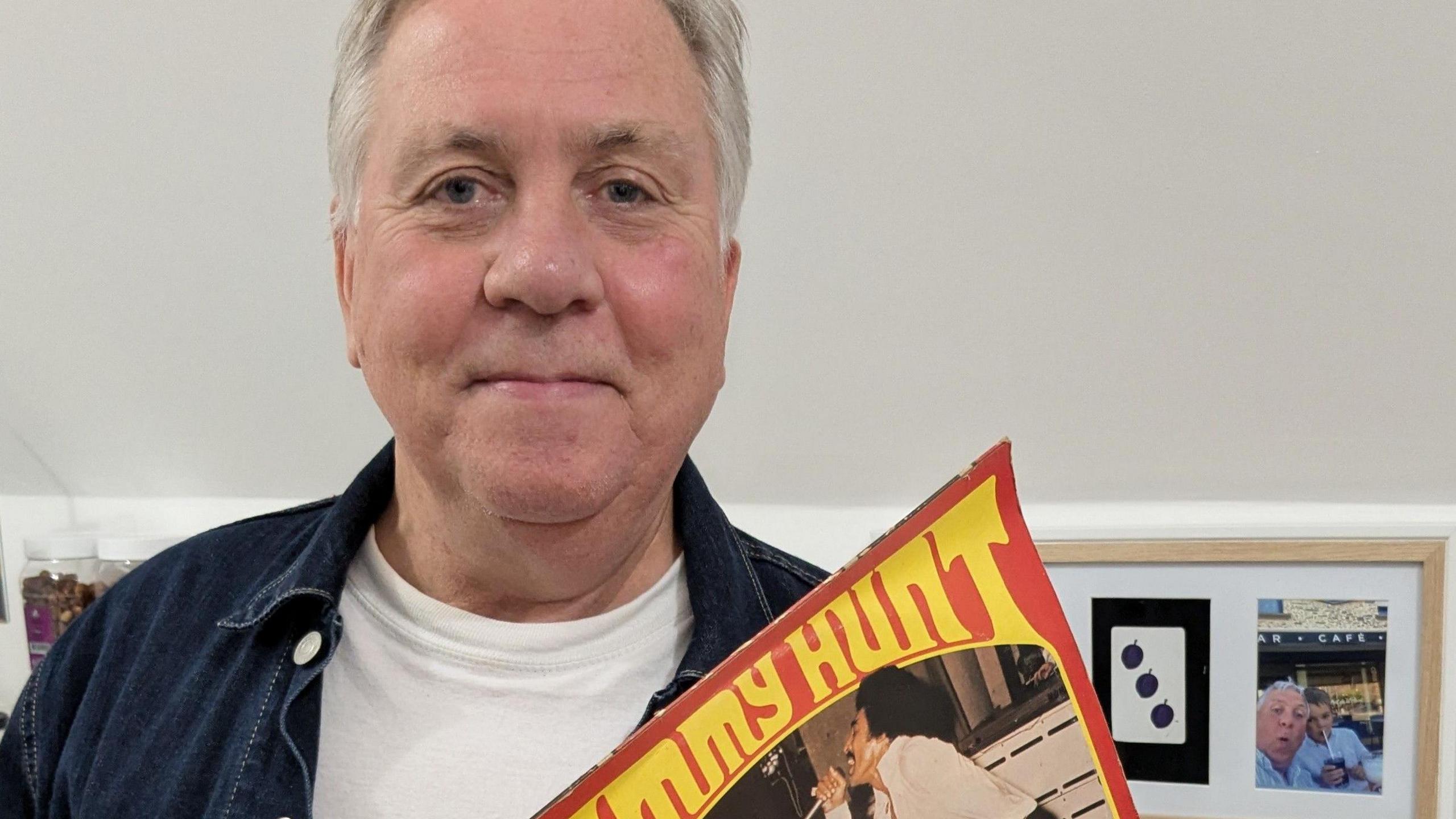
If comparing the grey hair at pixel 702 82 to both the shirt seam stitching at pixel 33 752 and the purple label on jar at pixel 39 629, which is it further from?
the purple label on jar at pixel 39 629

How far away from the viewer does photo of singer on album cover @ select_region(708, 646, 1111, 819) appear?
2.13 feet

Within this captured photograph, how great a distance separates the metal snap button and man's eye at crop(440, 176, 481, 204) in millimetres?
344

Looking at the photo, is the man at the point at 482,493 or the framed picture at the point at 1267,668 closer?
the man at the point at 482,493

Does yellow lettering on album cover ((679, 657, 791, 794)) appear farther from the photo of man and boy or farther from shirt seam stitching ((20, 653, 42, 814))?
the photo of man and boy

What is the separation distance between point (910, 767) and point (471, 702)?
0.35 m

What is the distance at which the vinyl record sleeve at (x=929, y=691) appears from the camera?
2.13ft

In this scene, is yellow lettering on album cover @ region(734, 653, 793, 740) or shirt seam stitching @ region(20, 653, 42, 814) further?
shirt seam stitching @ region(20, 653, 42, 814)

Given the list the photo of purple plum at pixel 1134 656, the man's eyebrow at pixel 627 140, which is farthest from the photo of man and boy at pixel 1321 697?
the man's eyebrow at pixel 627 140

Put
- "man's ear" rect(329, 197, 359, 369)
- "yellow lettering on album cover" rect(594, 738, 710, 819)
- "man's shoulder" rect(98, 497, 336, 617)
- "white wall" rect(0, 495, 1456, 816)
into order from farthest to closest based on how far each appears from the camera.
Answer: "white wall" rect(0, 495, 1456, 816) < "man's shoulder" rect(98, 497, 336, 617) < "man's ear" rect(329, 197, 359, 369) < "yellow lettering on album cover" rect(594, 738, 710, 819)

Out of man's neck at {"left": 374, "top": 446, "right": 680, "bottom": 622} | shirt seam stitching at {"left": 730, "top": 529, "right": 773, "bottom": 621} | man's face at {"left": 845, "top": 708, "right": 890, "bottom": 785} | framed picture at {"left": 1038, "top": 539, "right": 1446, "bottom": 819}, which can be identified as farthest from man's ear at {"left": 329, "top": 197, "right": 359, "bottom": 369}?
framed picture at {"left": 1038, "top": 539, "right": 1446, "bottom": 819}

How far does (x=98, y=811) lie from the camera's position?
2.81 ft

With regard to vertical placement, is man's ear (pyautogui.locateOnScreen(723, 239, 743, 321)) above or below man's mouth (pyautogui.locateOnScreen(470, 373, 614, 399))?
above

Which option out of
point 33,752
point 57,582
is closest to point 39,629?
point 57,582

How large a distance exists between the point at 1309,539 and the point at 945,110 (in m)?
0.63
